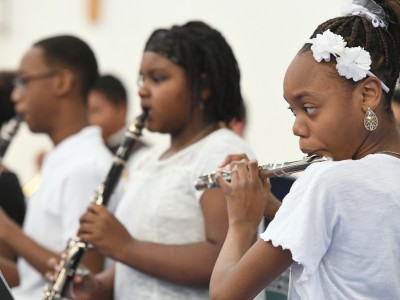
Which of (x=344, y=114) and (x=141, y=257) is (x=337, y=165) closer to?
(x=344, y=114)

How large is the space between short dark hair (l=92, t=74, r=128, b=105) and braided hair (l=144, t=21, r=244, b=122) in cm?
228

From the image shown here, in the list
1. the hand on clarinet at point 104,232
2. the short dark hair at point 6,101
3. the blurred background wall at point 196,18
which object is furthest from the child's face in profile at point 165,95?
the short dark hair at point 6,101

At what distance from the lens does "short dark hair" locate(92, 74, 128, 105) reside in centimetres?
489

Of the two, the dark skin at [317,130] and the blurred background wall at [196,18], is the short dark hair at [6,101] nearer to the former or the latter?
the blurred background wall at [196,18]

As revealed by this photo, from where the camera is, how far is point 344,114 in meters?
1.76

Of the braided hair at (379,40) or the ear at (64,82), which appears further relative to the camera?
the ear at (64,82)

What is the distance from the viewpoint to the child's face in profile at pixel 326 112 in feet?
5.79

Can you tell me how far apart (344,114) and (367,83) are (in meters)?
0.07

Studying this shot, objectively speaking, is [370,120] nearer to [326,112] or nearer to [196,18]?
[326,112]

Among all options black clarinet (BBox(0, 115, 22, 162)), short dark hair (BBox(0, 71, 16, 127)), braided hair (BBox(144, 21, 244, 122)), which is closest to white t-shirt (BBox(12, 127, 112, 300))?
braided hair (BBox(144, 21, 244, 122))

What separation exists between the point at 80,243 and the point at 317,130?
1057 mm

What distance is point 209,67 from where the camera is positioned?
101 inches

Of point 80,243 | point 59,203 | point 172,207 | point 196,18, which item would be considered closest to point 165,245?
point 172,207

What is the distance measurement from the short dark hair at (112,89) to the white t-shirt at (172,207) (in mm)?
2356
